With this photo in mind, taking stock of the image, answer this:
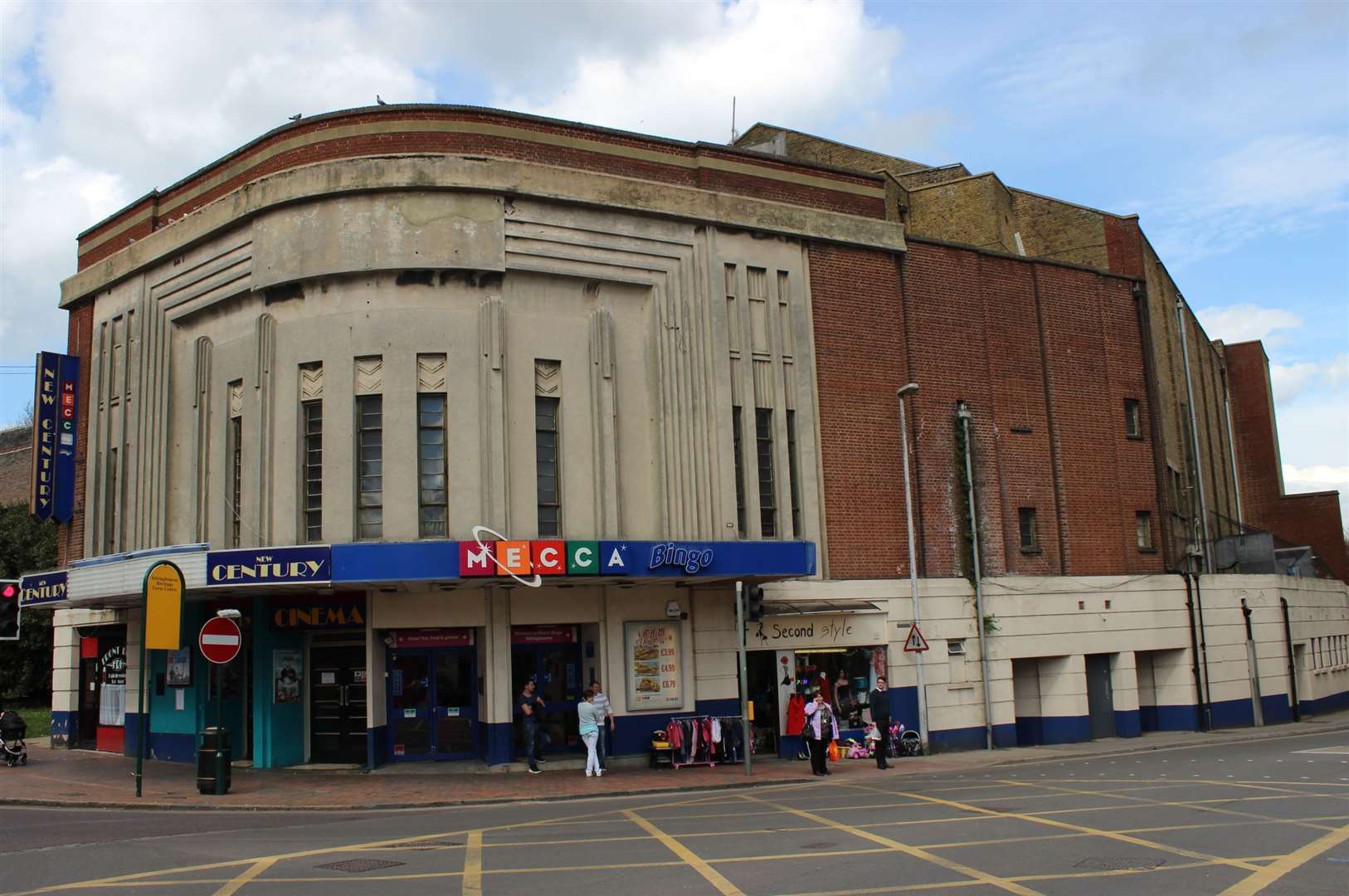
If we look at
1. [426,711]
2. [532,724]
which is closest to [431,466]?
[426,711]

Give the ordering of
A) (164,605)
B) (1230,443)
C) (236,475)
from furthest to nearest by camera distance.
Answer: (1230,443) < (236,475) < (164,605)

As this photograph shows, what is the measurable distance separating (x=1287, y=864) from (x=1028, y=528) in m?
17.2

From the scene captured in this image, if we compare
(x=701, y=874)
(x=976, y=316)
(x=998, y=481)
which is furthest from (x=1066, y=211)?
(x=701, y=874)

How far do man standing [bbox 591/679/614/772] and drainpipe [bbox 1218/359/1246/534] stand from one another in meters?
31.5

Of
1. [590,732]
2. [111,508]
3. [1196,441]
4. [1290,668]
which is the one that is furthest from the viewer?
[1196,441]

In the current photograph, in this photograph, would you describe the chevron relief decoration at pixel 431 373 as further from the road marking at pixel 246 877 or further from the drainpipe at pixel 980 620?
the drainpipe at pixel 980 620

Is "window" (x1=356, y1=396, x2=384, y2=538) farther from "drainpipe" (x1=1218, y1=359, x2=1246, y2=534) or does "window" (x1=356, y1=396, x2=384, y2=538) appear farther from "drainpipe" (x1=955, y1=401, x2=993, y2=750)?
"drainpipe" (x1=1218, y1=359, x2=1246, y2=534)

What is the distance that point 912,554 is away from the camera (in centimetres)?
2545

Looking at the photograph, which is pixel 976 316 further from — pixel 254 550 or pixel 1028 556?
pixel 254 550

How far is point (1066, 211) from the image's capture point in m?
33.2

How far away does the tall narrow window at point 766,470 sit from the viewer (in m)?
24.1

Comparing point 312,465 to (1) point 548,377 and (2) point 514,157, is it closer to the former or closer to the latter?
(1) point 548,377

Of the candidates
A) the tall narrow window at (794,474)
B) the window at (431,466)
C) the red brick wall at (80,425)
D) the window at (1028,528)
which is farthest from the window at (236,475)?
the window at (1028,528)

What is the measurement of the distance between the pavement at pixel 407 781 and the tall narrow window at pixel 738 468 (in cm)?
477
